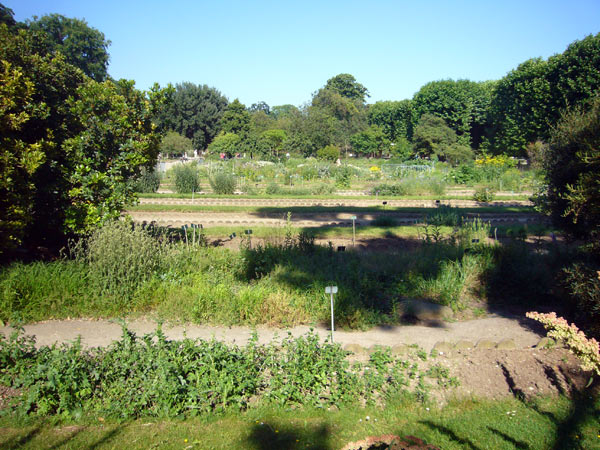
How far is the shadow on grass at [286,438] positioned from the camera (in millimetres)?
3684

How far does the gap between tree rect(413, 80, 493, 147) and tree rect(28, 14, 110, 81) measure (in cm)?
3888

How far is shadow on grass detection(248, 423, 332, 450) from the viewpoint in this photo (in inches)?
145

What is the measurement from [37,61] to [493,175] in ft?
93.4

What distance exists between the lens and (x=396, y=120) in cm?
6412

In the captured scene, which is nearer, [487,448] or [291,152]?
A: [487,448]

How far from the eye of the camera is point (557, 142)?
7.23 meters

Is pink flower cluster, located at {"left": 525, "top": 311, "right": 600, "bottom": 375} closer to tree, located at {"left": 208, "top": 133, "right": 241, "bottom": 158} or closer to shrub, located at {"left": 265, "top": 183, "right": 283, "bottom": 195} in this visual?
shrub, located at {"left": 265, "top": 183, "right": 283, "bottom": 195}

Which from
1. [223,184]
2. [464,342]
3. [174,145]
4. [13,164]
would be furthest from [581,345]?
[174,145]

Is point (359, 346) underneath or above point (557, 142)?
underneath

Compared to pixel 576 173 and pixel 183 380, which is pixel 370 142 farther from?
pixel 183 380

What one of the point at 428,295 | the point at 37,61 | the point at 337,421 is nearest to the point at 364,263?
the point at 428,295

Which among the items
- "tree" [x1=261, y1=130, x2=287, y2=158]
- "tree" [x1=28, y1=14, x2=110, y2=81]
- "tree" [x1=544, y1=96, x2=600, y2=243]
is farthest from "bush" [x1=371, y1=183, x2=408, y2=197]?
"tree" [x1=28, y1=14, x2=110, y2=81]

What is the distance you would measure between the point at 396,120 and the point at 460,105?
33.7ft

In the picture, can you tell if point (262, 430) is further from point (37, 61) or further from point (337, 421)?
point (37, 61)
